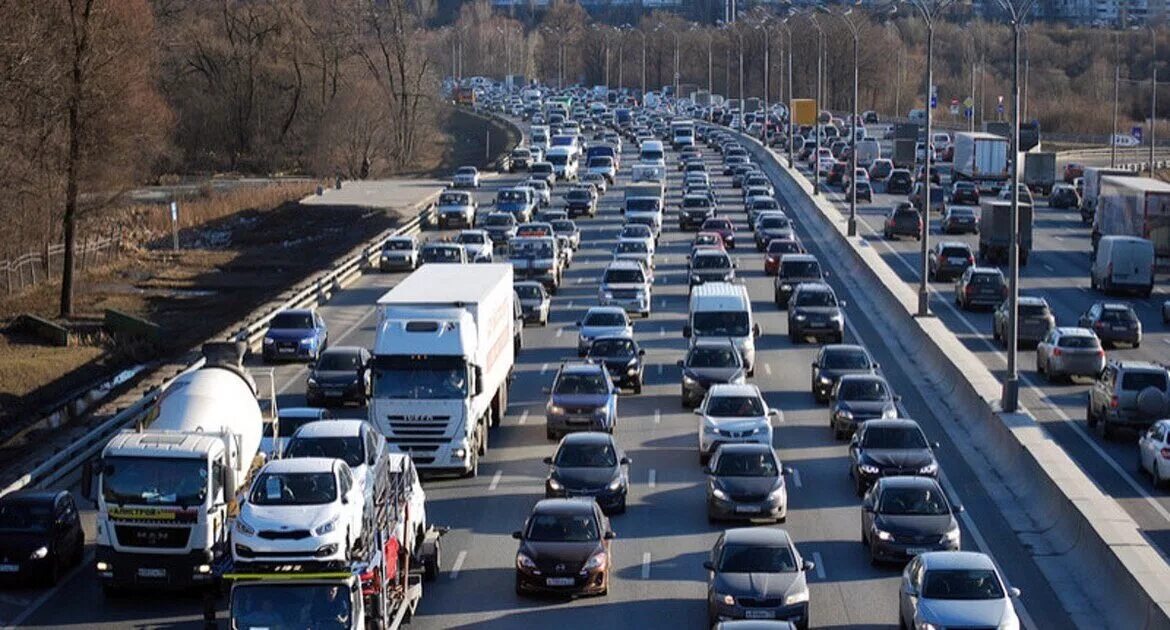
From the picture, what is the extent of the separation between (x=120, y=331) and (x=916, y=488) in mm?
37895

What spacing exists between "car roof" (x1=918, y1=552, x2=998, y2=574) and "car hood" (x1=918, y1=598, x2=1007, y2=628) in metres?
0.61

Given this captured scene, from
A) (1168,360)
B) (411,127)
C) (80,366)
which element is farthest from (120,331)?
(411,127)

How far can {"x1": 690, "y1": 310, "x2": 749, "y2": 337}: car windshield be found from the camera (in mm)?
45531

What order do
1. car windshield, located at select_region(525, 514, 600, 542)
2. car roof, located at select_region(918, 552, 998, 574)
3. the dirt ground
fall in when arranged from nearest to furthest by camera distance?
1. car roof, located at select_region(918, 552, 998, 574)
2. car windshield, located at select_region(525, 514, 600, 542)
3. the dirt ground

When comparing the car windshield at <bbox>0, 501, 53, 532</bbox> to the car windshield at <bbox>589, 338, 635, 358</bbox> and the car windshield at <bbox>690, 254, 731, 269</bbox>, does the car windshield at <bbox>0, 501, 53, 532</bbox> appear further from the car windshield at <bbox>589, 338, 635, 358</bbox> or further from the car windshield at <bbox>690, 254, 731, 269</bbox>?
the car windshield at <bbox>690, 254, 731, 269</bbox>

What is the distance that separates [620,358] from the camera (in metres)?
43.6

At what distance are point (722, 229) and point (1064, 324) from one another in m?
20.7

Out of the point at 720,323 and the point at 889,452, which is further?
the point at 720,323

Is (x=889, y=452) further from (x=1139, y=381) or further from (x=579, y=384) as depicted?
(x=1139, y=381)

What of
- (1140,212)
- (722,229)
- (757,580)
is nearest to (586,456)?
(757,580)

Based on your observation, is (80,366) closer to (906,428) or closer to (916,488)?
(906,428)

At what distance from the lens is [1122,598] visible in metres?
25.3

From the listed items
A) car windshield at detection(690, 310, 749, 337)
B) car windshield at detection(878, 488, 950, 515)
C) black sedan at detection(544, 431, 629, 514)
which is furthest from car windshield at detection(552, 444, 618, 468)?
car windshield at detection(690, 310, 749, 337)

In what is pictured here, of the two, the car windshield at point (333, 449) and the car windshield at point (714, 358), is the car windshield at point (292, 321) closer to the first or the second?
the car windshield at point (714, 358)
